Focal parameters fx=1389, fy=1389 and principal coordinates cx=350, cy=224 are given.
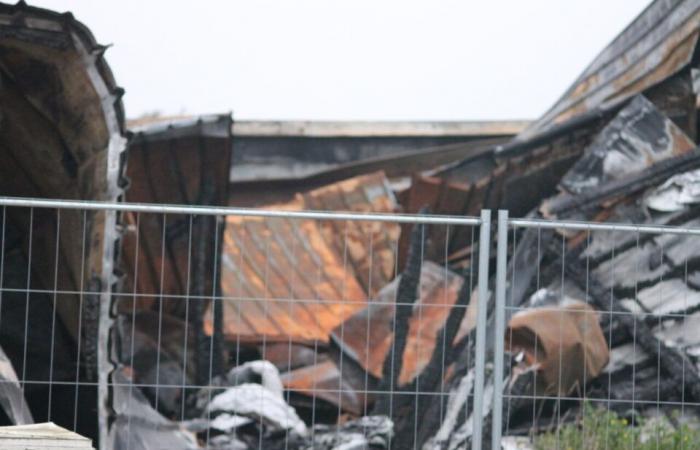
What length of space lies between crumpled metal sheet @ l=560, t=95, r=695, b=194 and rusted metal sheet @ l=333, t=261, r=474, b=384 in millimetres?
1313

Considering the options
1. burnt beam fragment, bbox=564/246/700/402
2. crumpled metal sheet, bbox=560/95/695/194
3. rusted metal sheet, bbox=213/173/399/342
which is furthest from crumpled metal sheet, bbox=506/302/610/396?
rusted metal sheet, bbox=213/173/399/342

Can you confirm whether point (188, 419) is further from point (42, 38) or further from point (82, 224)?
point (42, 38)

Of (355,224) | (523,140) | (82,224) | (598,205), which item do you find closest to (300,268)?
(355,224)

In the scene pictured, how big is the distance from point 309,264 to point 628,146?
3.22 m

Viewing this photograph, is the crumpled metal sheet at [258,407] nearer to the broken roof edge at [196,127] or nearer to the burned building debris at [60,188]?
the burned building debris at [60,188]

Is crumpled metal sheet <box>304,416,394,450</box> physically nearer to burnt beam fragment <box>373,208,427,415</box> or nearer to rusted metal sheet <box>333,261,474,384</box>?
burnt beam fragment <box>373,208,427,415</box>

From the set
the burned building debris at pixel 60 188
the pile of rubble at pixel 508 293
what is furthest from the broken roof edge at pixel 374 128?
the burned building debris at pixel 60 188

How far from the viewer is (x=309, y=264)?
12961 mm

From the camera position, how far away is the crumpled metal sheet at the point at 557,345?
31.3ft

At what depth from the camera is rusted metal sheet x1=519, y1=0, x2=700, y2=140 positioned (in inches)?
471

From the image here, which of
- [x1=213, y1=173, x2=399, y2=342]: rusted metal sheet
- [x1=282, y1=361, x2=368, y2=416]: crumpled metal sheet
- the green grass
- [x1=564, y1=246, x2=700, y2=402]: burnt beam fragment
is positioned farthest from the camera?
[x1=213, y1=173, x2=399, y2=342]: rusted metal sheet

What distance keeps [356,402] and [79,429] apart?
9.43 feet

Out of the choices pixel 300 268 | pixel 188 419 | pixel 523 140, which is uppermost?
pixel 523 140

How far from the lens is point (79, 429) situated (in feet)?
28.0
